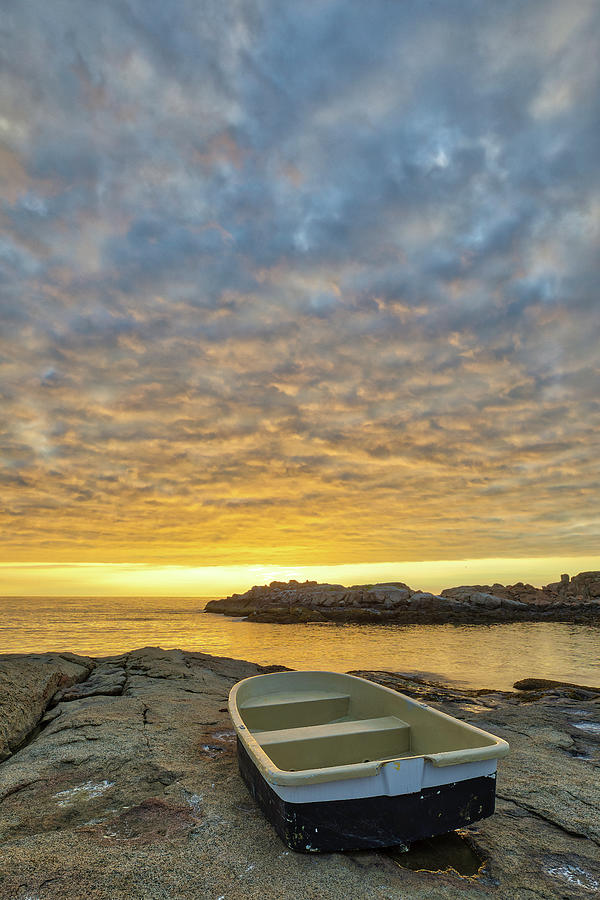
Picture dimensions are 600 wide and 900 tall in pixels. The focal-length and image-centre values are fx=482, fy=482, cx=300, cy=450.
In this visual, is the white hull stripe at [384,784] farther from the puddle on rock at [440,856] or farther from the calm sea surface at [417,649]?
the calm sea surface at [417,649]

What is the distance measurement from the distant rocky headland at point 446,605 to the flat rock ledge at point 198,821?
3555 cm

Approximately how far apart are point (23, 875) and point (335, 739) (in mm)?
2897

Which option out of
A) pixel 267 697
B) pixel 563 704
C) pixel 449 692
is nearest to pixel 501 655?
pixel 449 692

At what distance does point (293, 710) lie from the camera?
21.1 feet

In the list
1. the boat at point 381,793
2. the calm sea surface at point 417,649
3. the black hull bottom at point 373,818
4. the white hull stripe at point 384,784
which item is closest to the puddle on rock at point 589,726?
the boat at point 381,793

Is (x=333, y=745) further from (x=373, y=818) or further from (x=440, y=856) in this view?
(x=373, y=818)

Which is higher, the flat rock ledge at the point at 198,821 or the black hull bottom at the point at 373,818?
the black hull bottom at the point at 373,818

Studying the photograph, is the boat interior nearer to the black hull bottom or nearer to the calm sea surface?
the black hull bottom

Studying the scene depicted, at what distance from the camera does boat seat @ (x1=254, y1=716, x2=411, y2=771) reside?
4.88 metres

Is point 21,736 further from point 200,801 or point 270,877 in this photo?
point 270,877

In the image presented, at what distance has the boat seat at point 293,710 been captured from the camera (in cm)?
623

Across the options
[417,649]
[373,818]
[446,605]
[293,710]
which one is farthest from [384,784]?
[446,605]

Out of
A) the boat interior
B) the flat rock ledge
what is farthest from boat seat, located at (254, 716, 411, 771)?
the flat rock ledge

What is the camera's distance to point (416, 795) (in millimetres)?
3443
